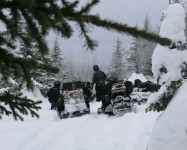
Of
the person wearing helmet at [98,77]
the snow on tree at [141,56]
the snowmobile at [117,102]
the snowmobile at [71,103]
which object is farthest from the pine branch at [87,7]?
the snow on tree at [141,56]

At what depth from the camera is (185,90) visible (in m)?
5.04

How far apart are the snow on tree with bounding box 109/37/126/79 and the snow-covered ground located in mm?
36737

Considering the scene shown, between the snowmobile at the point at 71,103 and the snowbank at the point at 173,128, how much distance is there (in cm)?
629

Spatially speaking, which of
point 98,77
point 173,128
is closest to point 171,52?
point 173,128

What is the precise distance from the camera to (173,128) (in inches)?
186

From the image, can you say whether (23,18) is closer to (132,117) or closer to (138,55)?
(132,117)

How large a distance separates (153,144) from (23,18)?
426cm

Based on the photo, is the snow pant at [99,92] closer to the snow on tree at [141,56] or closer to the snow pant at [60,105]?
the snow pant at [60,105]

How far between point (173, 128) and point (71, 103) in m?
7.09

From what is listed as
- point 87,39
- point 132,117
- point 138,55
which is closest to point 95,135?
point 132,117

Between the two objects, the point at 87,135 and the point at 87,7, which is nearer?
the point at 87,7

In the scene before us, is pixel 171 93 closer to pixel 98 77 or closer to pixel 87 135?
pixel 87 135

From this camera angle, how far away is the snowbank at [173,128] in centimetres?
463

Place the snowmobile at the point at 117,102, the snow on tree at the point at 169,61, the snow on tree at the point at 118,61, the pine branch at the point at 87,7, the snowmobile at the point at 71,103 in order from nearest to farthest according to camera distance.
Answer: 1. the pine branch at the point at 87,7
2. the snow on tree at the point at 169,61
3. the snowmobile at the point at 117,102
4. the snowmobile at the point at 71,103
5. the snow on tree at the point at 118,61
